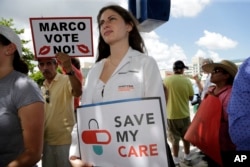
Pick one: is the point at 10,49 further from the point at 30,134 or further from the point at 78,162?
the point at 78,162

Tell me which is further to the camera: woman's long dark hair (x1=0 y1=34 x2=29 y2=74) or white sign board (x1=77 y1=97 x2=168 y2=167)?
woman's long dark hair (x1=0 y1=34 x2=29 y2=74)

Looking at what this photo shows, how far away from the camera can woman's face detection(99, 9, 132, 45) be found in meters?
1.95

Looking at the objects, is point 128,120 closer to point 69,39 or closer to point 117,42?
point 117,42

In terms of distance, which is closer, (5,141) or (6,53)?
(5,141)

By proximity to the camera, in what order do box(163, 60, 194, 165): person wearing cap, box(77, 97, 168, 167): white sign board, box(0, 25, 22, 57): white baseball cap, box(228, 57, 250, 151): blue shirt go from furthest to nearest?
box(163, 60, 194, 165): person wearing cap → box(0, 25, 22, 57): white baseball cap → box(77, 97, 168, 167): white sign board → box(228, 57, 250, 151): blue shirt

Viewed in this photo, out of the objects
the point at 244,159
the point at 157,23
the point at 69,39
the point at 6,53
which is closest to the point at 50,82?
the point at 69,39

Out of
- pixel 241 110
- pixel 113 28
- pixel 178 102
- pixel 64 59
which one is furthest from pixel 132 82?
pixel 178 102

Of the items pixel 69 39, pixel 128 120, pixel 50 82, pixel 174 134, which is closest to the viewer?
pixel 128 120

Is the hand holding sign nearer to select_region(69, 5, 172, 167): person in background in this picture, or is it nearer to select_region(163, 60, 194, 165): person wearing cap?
select_region(69, 5, 172, 167): person in background

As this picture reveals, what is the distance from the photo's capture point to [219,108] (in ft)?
8.40

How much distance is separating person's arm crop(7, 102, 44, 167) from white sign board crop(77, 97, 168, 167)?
9.8 inches

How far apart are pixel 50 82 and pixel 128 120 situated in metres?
2.20

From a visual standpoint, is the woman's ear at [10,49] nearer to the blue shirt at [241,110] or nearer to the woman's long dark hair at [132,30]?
the woman's long dark hair at [132,30]

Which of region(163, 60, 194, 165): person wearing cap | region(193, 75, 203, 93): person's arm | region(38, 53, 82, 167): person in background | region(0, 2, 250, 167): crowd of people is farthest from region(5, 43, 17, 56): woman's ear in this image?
region(193, 75, 203, 93): person's arm
